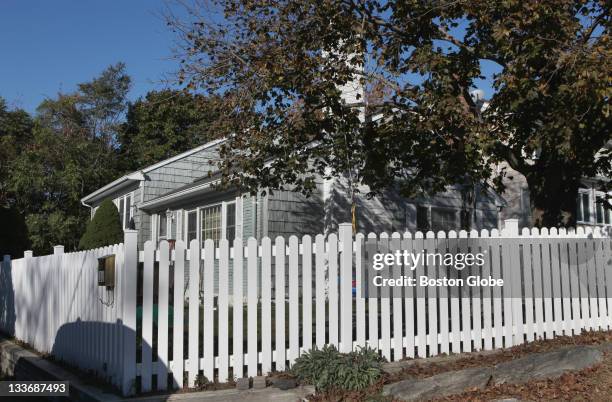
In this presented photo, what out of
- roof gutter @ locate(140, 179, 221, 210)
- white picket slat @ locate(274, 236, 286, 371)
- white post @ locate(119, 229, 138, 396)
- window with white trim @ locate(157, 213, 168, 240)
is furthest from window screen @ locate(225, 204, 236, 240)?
white post @ locate(119, 229, 138, 396)

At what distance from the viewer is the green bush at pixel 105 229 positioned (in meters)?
18.6

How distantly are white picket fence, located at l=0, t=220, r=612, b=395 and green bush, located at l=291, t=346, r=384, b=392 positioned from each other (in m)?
0.39

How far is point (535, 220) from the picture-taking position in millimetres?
10438

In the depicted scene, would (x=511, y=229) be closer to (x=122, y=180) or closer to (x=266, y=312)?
(x=266, y=312)

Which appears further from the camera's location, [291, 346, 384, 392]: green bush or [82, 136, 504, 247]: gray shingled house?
[82, 136, 504, 247]: gray shingled house

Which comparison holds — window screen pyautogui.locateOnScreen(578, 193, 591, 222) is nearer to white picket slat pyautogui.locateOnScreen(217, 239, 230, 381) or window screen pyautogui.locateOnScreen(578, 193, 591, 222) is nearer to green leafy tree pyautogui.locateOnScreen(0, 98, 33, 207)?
white picket slat pyautogui.locateOnScreen(217, 239, 230, 381)

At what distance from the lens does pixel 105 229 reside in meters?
18.7

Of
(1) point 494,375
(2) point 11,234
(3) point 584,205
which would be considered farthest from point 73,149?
(1) point 494,375

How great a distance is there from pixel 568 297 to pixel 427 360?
257cm

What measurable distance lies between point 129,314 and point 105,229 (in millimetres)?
13675

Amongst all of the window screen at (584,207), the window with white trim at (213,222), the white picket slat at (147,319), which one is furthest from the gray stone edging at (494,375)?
the window screen at (584,207)

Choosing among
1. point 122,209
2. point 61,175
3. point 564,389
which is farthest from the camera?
point 61,175

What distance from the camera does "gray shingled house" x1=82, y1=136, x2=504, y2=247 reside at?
15.1 metres

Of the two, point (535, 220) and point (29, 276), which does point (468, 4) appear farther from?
point (29, 276)
